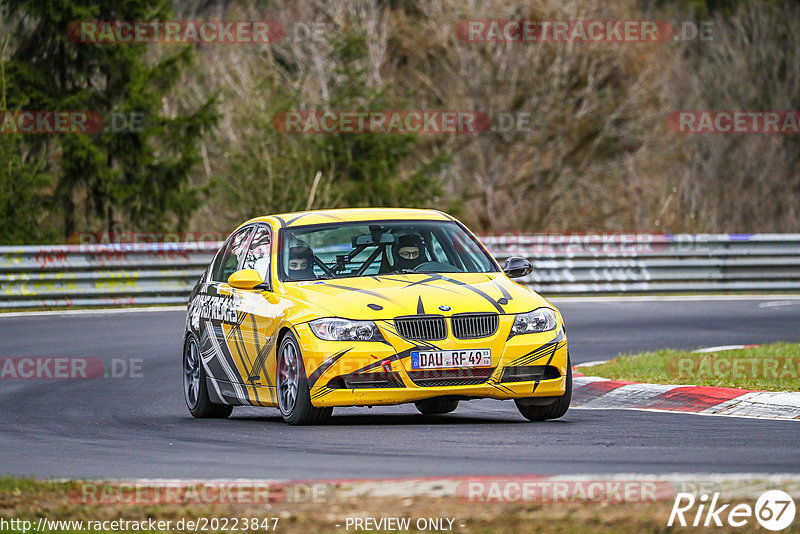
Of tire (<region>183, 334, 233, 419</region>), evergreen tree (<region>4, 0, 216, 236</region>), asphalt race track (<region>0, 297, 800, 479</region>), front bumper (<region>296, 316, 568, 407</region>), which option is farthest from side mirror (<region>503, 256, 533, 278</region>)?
evergreen tree (<region>4, 0, 216, 236</region>)

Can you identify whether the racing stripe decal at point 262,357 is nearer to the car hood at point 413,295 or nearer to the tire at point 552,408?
the car hood at point 413,295

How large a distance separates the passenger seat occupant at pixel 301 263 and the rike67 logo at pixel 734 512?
5022 millimetres

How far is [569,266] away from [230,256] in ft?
42.8

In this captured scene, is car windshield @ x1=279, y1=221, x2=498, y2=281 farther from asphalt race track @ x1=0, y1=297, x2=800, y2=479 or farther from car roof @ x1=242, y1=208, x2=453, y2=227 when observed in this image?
asphalt race track @ x1=0, y1=297, x2=800, y2=479

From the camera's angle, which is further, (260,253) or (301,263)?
(260,253)

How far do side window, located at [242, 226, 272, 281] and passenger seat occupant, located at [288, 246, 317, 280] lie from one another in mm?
200

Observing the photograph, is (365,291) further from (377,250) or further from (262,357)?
(262,357)

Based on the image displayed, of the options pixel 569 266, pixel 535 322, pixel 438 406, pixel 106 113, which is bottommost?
pixel 569 266

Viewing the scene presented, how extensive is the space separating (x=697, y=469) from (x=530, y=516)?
5.09ft

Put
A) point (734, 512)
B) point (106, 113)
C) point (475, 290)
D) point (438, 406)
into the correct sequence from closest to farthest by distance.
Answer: point (734, 512) < point (475, 290) < point (438, 406) < point (106, 113)

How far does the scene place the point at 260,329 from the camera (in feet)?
34.7

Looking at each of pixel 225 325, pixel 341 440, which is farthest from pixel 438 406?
pixel 341 440

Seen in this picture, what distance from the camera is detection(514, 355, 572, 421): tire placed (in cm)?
1030

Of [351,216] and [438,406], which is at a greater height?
[351,216]
